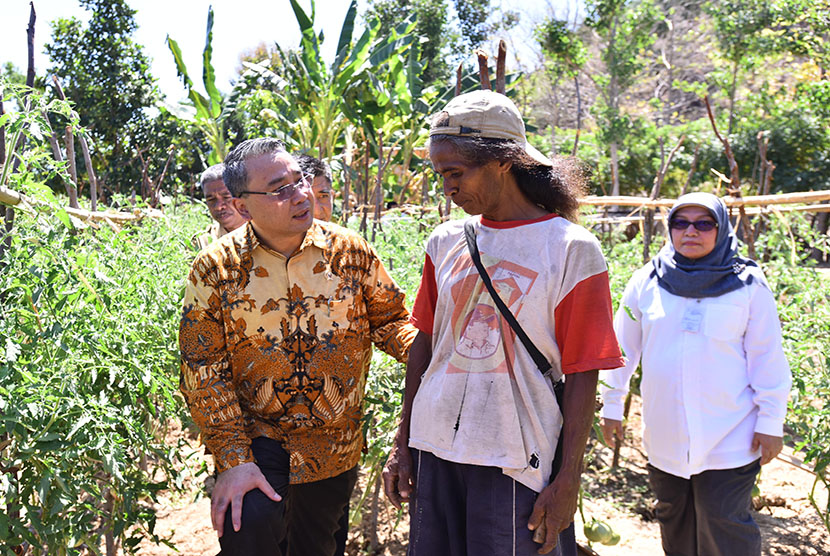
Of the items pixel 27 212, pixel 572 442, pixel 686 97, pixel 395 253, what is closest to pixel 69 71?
pixel 395 253

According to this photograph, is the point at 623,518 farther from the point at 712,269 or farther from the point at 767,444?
the point at 712,269

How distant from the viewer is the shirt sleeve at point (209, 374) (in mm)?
Result: 2078

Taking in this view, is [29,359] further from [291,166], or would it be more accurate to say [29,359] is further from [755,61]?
[755,61]

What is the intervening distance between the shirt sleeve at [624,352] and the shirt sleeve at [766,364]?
1.43ft

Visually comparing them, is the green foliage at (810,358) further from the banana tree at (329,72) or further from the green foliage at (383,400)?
the banana tree at (329,72)

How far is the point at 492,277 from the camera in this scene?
176 centimetres

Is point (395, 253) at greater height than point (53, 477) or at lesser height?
greater

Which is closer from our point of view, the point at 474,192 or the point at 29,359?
the point at 474,192

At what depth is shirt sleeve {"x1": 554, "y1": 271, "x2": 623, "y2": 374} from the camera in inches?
64.9

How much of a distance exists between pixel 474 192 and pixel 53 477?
1254 mm

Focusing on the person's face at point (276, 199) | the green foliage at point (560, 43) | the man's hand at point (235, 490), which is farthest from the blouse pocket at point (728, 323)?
the green foliage at point (560, 43)

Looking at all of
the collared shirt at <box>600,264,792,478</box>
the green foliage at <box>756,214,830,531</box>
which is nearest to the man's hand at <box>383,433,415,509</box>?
the collared shirt at <box>600,264,792,478</box>

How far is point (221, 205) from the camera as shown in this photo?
3756 mm

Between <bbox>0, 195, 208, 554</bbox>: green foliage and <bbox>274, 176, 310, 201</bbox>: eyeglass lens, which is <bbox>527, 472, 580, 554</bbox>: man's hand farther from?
<bbox>274, 176, 310, 201</bbox>: eyeglass lens
